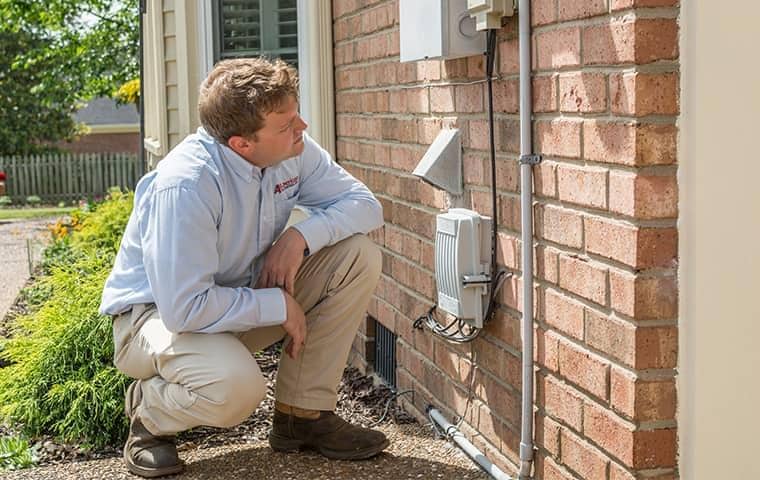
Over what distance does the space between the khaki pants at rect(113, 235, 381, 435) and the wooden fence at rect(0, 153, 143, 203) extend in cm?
2247

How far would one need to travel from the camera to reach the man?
11.7 ft

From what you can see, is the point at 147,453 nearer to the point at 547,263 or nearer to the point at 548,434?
the point at 548,434

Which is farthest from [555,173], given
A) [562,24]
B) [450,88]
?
[450,88]

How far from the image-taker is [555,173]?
10.1ft

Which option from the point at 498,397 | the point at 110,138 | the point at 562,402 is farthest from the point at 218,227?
the point at 110,138

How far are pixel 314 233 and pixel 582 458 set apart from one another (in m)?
1.28

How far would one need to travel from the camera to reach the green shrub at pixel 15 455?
433cm

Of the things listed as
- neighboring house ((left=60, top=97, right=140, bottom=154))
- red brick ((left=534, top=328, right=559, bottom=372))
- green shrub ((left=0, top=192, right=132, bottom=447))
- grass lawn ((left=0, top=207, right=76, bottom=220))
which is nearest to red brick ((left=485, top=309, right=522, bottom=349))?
red brick ((left=534, top=328, right=559, bottom=372))

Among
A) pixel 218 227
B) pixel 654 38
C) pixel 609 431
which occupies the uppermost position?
pixel 654 38

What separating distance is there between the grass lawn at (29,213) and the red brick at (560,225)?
59.2ft

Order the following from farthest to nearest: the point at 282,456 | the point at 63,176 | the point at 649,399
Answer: the point at 63,176 < the point at 282,456 < the point at 649,399

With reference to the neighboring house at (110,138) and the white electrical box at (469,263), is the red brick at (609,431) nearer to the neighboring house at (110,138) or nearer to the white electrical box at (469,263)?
the white electrical box at (469,263)

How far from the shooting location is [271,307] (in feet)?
12.0

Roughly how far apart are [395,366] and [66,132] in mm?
27232
